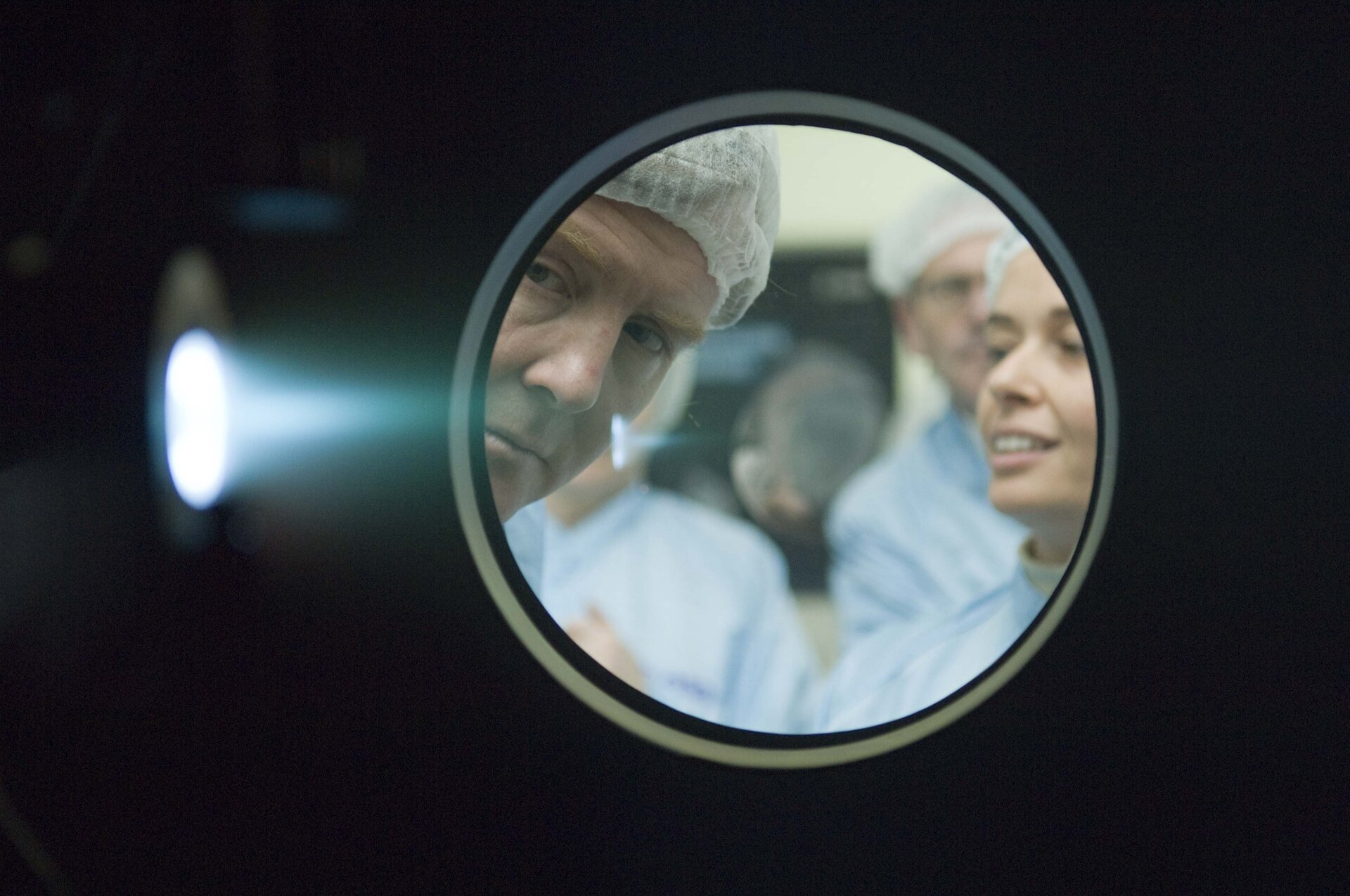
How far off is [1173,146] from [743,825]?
41cm

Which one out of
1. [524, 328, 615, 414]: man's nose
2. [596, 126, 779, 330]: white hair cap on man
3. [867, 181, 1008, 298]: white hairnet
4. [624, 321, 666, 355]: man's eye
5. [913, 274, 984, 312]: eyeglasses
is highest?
[867, 181, 1008, 298]: white hairnet

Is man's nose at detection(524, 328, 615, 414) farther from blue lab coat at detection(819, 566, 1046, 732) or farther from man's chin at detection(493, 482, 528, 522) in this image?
blue lab coat at detection(819, 566, 1046, 732)

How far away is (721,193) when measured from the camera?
578 millimetres

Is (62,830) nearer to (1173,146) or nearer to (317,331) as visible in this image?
(317,331)

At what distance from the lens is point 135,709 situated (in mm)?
590

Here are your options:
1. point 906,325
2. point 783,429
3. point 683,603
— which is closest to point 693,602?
point 683,603

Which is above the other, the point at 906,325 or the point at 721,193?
the point at 906,325

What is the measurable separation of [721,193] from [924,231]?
40.5 inches

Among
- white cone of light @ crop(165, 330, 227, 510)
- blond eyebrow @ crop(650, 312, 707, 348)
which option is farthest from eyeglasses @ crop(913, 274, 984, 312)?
white cone of light @ crop(165, 330, 227, 510)

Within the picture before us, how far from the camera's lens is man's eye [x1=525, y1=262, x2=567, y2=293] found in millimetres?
575

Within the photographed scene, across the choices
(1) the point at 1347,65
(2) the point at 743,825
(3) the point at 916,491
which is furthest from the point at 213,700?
(3) the point at 916,491

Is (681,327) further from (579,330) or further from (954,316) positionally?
(954,316)

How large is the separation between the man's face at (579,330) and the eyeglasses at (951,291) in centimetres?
93

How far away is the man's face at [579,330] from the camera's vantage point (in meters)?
0.58
